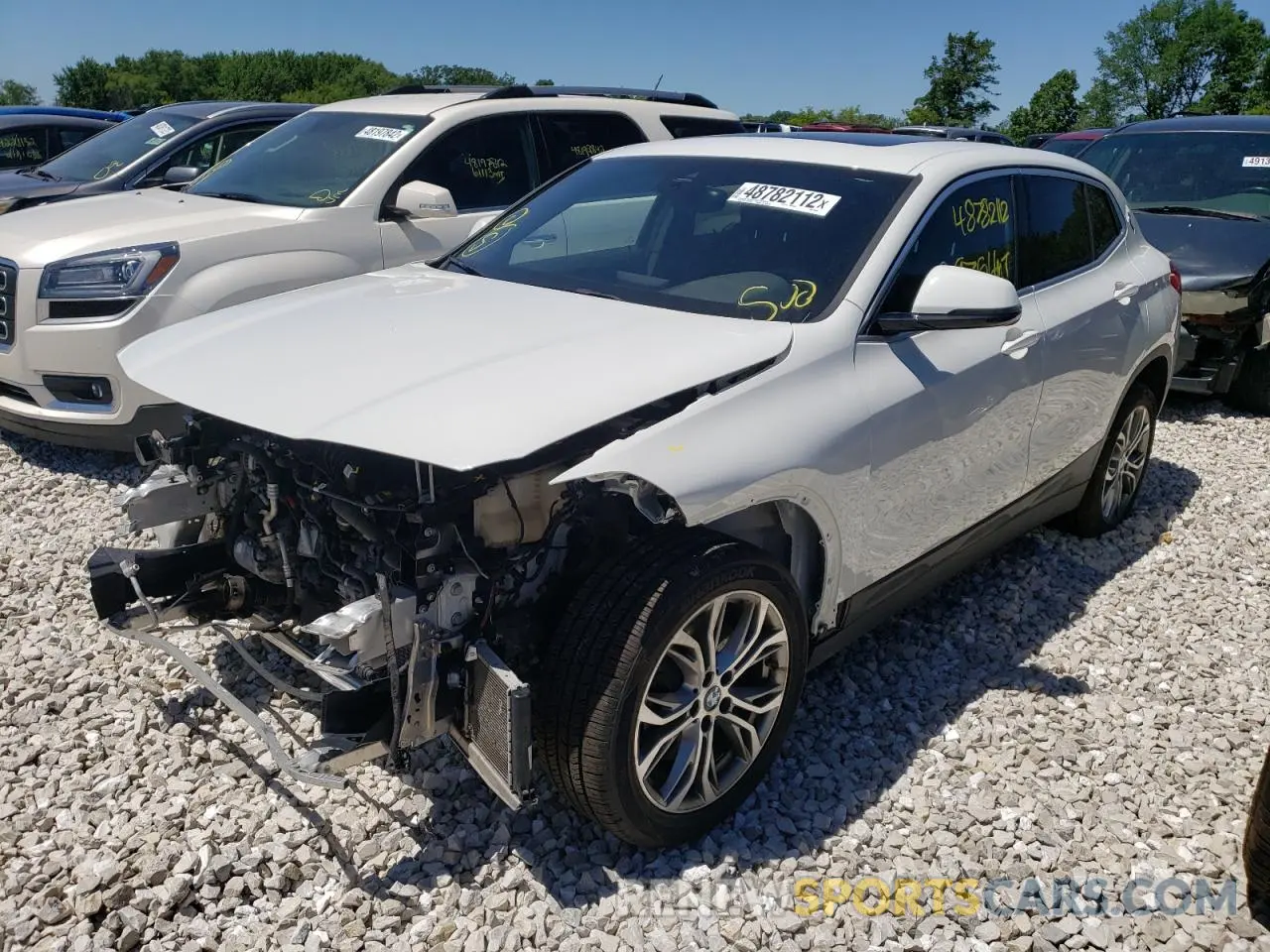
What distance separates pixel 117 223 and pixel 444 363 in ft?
12.2

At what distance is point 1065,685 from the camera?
3539mm

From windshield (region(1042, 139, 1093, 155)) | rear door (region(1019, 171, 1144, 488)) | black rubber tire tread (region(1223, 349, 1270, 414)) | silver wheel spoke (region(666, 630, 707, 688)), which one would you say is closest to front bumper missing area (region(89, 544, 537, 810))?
silver wheel spoke (region(666, 630, 707, 688))

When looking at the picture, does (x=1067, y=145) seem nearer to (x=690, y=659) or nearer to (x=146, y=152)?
(x=146, y=152)

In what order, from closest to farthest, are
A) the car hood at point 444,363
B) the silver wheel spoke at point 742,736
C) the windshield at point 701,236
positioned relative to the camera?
the car hood at point 444,363 < the silver wheel spoke at point 742,736 < the windshield at point 701,236

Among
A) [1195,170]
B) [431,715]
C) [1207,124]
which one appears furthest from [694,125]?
[431,715]

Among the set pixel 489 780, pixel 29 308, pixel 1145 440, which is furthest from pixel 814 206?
pixel 29 308

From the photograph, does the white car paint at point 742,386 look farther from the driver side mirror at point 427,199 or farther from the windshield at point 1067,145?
the windshield at point 1067,145

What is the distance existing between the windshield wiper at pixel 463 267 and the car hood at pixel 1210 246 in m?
5.12

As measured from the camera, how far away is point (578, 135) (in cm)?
653

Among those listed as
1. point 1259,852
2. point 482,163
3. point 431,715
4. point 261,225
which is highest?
point 482,163

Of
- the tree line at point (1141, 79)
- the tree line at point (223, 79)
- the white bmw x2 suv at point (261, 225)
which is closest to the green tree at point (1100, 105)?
the tree line at point (1141, 79)

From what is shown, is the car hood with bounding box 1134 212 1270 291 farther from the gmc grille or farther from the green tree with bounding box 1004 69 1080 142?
the green tree with bounding box 1004 69 1080 142

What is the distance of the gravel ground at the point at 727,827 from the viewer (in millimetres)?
2496

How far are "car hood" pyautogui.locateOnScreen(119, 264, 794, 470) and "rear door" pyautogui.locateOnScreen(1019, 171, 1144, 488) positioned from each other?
1500mm
